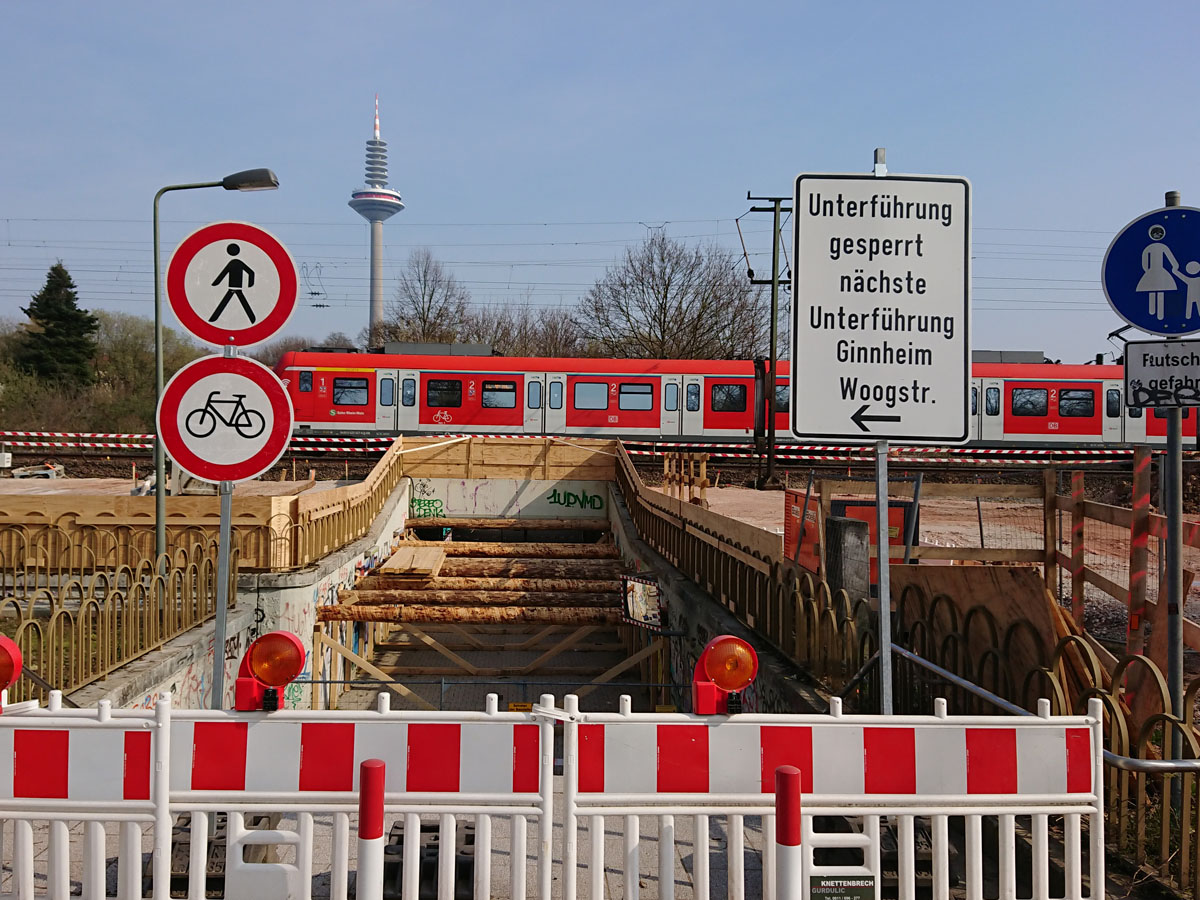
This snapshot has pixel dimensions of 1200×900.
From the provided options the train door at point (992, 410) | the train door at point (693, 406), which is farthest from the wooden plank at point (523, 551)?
the train door at point (992, 410)

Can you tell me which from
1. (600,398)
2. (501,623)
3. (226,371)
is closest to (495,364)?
(600,398)

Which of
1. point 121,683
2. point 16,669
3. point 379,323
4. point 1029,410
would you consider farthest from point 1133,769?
point 379,323

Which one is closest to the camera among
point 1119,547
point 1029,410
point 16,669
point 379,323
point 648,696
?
point 16,669

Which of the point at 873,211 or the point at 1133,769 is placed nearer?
the point at 1133,769

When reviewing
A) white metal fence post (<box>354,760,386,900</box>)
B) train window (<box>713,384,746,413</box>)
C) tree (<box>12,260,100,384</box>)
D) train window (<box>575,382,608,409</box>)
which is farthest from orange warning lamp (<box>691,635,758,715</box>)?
tree (<box>12,260,100,384</box>)

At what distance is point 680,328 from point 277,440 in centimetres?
4184

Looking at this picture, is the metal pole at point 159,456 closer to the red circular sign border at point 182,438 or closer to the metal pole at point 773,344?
the red circular sign border at point 182,438

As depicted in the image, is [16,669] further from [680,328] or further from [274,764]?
[680,328]

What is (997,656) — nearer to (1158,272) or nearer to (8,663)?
(1158,272)

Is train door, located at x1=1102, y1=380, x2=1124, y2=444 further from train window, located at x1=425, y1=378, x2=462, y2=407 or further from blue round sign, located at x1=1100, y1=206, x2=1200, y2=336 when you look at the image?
→ blue round sign, located at x1=1100, y1=206, x2=1200, y2=336

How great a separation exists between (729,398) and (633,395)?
3.08 m

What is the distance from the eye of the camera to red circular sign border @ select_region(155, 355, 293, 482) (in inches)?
156

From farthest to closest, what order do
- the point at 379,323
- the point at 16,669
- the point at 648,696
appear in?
the point at 379,323 < the point at 648,696 < the point at 16,669

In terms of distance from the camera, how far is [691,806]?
344cm
